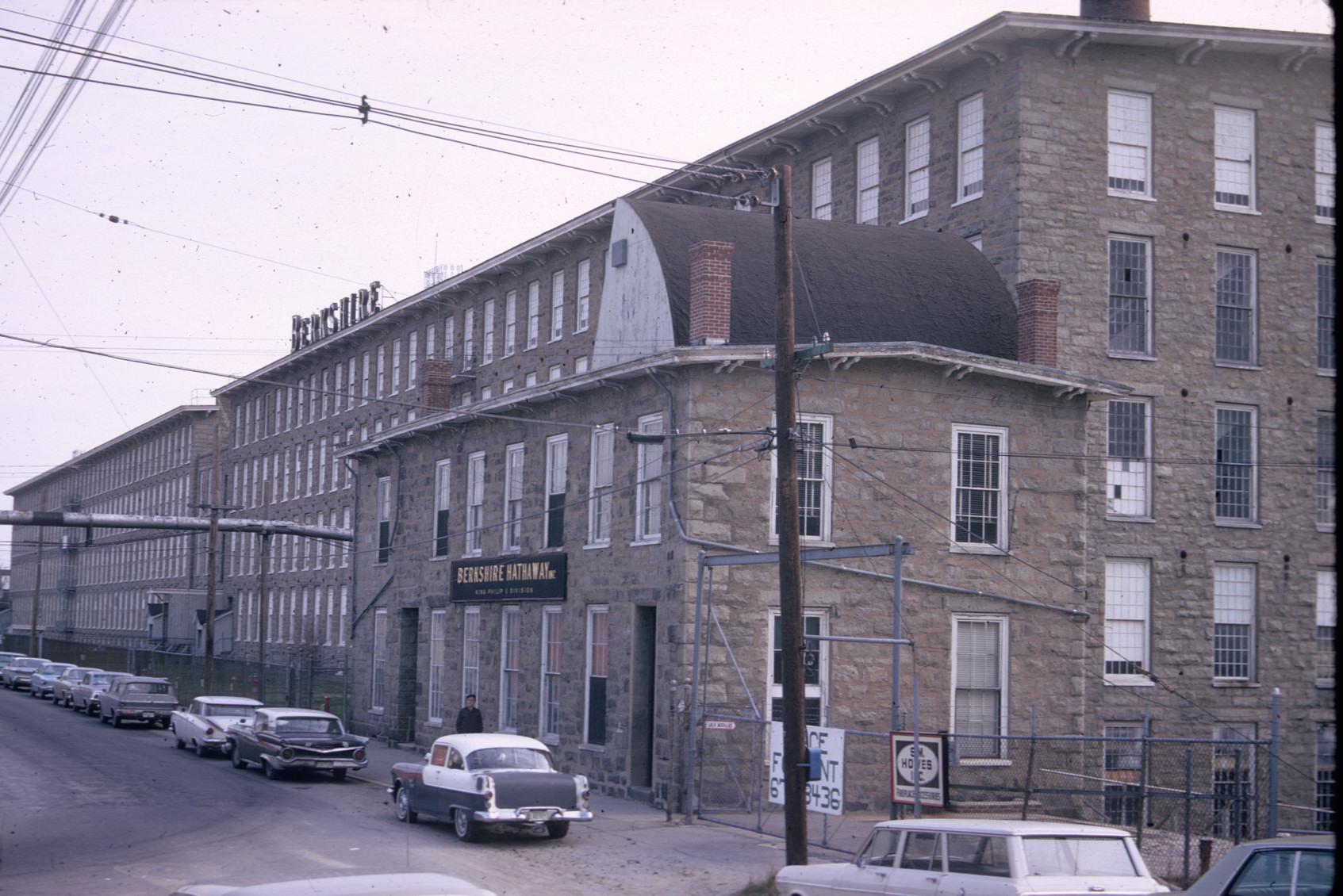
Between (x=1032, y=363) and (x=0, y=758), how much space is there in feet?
78.2

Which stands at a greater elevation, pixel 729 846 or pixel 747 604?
pixel 747 604

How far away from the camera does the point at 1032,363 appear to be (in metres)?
27.6

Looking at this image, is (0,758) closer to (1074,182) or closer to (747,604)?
(747,604)

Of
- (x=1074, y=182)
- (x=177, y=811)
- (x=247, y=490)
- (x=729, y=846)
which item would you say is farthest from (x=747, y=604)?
(x=247, y=490)

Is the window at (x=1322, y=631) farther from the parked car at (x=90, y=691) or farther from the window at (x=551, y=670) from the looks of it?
the parked car at (x=90, y=691)

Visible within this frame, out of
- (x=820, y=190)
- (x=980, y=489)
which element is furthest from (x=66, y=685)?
(x=980, y=489)

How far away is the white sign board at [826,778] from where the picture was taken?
19484 millimetres

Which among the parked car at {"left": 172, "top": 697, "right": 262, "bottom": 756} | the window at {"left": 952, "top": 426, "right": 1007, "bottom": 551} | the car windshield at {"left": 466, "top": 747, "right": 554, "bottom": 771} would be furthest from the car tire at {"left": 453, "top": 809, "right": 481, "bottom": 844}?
the parked car at {"left": 172, "top": 697, "right": 262, "bottom": 756}

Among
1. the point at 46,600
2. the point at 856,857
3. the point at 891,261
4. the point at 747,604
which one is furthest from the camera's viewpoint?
the point at 46,600

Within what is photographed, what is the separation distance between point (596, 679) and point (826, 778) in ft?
32.2

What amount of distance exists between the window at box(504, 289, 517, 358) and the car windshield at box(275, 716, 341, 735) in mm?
21226

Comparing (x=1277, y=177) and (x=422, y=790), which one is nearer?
(x=422, y=790)

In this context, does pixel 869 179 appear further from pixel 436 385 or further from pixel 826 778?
pixel 826 778

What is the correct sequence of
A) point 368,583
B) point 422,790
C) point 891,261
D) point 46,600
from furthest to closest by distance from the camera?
1. point 46,600
2. point 368,583
3. point 891,261
4. point 422,790
